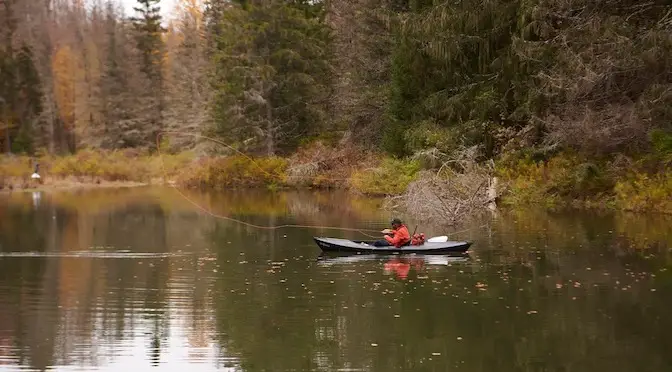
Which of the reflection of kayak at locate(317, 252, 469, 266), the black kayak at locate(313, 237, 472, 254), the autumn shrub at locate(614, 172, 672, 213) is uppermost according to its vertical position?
the autumn shrub at locate(614, 172, 672, 213)

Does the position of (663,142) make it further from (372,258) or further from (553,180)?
(372,258)

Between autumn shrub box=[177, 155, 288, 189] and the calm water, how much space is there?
24.8 meters

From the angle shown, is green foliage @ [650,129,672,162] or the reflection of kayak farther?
green foliage @ [650,129,672,162]

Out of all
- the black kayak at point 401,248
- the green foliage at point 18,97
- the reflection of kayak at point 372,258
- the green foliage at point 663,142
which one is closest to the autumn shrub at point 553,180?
the green foliage at point 663,142

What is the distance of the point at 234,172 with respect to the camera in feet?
178

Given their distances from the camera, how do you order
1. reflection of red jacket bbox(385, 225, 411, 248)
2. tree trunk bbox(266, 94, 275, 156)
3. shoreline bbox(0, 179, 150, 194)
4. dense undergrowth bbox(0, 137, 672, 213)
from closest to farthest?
reflection of red jacket bbox(385, 225, 411, 248) < dense undergrowth bbox(0, 137, 672, 213) < shoreline bbox(0, 179, 150, 194) < tree trunk bbox(266, 94, 275, 156)

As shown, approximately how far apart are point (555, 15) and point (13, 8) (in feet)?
181

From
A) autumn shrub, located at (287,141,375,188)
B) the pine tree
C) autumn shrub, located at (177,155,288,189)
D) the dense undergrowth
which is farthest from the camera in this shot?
the pine tree

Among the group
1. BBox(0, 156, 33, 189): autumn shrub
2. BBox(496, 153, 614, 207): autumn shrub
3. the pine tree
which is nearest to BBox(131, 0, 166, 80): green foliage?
the pine tree

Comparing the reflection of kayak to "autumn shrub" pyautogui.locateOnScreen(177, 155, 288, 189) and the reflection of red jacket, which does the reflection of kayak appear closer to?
the reflection of red jacket

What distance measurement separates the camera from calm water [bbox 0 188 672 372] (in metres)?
11.8

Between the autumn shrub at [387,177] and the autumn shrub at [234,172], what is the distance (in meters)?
8.80

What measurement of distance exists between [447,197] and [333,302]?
518 inches

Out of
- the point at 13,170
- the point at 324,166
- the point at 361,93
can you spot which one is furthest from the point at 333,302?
the point at 13,170
